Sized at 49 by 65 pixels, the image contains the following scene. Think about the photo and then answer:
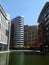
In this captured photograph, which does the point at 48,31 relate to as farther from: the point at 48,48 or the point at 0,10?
the point at 0,10

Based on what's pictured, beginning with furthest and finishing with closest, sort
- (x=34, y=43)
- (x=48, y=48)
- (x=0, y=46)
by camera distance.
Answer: (x=34, y=43) < (x=0, y=46) < (x=48, y=48)

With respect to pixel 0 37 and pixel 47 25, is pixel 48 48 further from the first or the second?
pixel 0 37

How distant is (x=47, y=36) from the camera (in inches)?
3976

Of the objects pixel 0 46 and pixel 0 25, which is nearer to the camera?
pixel 0 25

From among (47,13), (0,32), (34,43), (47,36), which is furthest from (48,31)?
(34,43)

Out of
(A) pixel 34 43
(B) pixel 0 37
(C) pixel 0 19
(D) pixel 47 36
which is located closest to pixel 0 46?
(B) pixel 0 37

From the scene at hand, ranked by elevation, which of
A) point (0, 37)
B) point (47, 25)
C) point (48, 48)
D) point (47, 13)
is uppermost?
point (47, 13)

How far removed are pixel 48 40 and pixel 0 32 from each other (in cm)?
2726

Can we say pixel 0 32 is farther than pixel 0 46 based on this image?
No

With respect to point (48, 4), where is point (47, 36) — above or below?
below

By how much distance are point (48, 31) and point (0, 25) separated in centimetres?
2719

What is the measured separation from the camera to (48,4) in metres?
100

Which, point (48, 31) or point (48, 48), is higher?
point (48, 31)

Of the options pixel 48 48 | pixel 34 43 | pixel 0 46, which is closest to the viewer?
pixel 48 48
